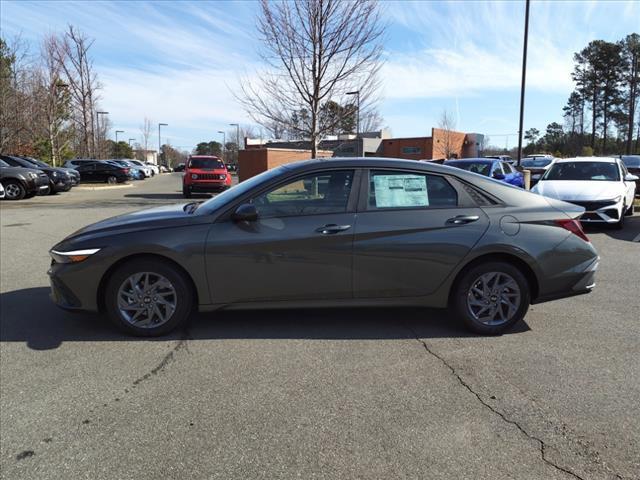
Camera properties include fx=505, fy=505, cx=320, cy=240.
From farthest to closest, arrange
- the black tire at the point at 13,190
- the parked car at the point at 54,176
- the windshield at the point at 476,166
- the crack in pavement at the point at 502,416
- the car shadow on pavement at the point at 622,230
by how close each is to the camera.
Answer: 1. the parked car at the point at 54,176
2. the black tire at the point at 13,190
3. the windshield at the point at 476,166
4. the car shadow on pavement at the point at 622,230
5. the crack in pavement at the point at 502,416

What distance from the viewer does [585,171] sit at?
11773 mm

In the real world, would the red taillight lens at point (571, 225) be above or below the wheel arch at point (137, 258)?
above

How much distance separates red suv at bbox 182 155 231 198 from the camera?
21562 mm

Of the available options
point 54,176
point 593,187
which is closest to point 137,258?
point 593,187

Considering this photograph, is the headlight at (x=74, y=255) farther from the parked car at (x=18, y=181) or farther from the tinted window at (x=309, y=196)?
the parked car at (x=18, y=181)

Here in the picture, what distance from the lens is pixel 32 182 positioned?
19.5m

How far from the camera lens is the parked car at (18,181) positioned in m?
19.0

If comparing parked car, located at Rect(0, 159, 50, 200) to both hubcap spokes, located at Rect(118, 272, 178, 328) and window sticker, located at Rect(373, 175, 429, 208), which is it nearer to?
hubcap spokes, located at Rect(118, 272, 178, 328)

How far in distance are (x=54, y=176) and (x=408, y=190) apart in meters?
22.2

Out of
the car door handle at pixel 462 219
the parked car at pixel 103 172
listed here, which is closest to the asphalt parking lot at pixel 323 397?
the car door handle at pixel 462 219

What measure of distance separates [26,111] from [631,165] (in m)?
30.1

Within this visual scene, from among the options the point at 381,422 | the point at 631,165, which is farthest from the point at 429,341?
the point at 631,165

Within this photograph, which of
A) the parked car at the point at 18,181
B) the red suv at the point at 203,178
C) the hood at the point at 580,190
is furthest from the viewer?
the red suv at the point at 203,178

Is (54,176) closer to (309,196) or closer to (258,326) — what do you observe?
(258,326)
